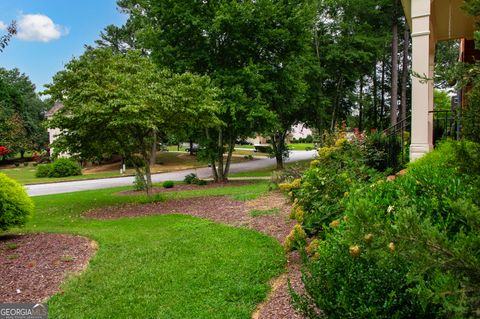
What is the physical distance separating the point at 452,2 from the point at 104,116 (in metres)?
8.49

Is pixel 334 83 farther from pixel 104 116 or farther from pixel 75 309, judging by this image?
Result: pixel 75 309

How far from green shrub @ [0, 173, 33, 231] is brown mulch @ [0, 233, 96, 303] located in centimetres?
36

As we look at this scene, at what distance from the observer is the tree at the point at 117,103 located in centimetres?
977

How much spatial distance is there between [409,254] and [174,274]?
369cm

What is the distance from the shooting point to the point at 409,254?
152 cm

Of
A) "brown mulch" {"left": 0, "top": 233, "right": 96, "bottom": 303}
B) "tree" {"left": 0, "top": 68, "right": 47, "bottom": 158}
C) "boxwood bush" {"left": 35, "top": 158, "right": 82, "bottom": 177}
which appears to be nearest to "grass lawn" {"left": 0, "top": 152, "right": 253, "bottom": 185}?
"boxwood bush" {"left": 35, "top": 158, "right": 82, "bottom": 177}

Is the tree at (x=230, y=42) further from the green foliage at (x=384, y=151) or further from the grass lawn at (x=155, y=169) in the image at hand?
the grass lawn at (x=155, y=169)

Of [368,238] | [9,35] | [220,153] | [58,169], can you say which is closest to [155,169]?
[58,169]

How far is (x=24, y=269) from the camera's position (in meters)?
5.18

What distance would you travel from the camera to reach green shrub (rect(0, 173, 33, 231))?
6.84m

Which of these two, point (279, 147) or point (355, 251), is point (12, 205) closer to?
point (355, 251)

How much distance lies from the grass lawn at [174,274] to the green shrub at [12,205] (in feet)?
3.36

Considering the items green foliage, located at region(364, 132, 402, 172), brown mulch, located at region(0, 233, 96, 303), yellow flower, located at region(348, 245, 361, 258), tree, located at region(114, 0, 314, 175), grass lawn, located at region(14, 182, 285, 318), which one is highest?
tree, located at region(114, 0, 314, 175)

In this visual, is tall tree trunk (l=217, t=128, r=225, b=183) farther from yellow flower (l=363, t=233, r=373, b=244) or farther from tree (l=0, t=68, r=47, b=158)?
yellow flower (l=363, t=233, r=373, b=244)
